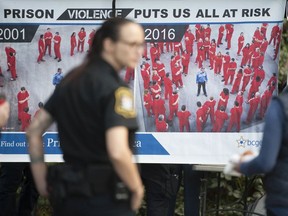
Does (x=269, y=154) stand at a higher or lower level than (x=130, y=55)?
lower

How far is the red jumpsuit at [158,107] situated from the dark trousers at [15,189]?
1.29 meters

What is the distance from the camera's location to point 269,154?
3430mm

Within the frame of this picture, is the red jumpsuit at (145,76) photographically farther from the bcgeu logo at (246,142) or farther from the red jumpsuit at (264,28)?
the red jumpsuit at (264,28)

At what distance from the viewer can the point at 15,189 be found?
603 cm

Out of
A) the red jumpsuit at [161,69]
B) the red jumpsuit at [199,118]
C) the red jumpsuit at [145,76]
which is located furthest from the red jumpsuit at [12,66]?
the red jumpsuit at [199,118]

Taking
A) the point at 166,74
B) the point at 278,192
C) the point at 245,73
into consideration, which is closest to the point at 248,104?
the point at 245,73

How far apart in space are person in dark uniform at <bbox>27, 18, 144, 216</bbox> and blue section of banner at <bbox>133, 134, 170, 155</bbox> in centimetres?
196

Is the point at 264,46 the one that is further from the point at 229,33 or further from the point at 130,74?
the point at 130,74

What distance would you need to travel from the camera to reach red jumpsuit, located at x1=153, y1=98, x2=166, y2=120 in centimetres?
537

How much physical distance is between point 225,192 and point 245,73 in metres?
2.53

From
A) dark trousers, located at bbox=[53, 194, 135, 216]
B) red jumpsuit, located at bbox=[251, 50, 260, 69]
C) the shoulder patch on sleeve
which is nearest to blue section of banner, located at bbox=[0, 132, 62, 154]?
red jumpsuit, located at bbox=[251, 50, 260, 69]

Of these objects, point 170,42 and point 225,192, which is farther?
point 225,192

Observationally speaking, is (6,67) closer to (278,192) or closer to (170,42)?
(170,42)

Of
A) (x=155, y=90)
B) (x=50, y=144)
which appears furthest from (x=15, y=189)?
(x=155, y=90)
